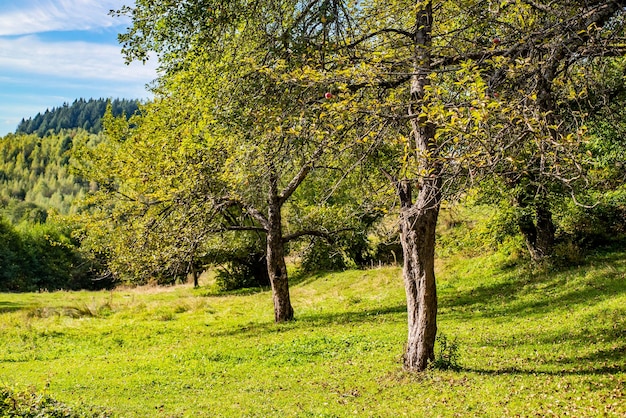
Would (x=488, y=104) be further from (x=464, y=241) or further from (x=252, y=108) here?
(x=464, y=241)

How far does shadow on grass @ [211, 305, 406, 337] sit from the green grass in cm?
8

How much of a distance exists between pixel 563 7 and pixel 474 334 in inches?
376

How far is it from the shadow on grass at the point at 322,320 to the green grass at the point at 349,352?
0.08 metres

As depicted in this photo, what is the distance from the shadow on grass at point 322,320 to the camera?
19.2m

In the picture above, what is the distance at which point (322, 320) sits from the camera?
66.3 feet

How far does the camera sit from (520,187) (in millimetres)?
19953

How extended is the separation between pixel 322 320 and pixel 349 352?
5694mm

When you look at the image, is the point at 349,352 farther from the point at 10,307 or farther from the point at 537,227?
the point at 10,307

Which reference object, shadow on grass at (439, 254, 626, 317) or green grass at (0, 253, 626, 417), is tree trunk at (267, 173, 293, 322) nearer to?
green grass at (0, 253, 626, 417)

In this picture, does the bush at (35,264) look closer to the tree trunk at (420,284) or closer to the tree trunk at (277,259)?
the tree trunk at (277,259)

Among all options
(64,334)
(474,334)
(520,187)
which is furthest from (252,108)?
(64,334)

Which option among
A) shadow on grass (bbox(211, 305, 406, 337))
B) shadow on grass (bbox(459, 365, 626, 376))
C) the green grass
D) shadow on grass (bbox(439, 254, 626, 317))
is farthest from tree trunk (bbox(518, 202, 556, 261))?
shadow on grass (bbox(459, 365, 626, 376))

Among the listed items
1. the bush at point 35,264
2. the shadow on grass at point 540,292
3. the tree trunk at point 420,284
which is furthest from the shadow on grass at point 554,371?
the bush at point 35,264

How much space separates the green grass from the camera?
9406mm
